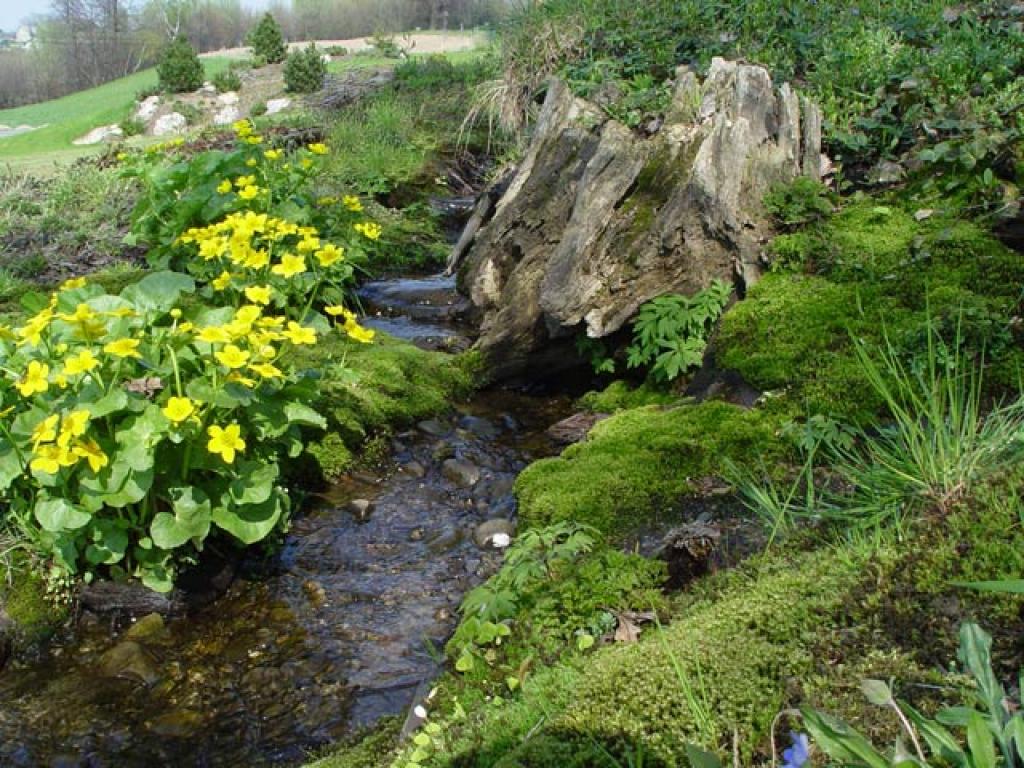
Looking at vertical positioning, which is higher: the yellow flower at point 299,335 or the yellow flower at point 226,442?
the yellow flower at point 299,335

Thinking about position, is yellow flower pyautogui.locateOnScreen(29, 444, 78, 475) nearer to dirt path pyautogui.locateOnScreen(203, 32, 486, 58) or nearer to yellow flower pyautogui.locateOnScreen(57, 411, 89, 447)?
yellow flower pyautogui.locateOnScreen(57, 411, 89, 447)

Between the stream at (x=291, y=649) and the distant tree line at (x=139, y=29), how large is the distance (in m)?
40.3

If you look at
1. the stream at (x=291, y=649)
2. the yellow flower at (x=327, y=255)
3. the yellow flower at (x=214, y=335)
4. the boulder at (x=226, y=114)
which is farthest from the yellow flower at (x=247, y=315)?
the boulder at (x=226, y=114)

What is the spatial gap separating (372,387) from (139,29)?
49.9 meters

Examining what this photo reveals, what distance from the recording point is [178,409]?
3266 mm

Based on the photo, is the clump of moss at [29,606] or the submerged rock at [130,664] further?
the clump of moss at [29,606]

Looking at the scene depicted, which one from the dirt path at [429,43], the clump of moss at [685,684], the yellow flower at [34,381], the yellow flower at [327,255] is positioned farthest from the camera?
the dirt path at [429,43]

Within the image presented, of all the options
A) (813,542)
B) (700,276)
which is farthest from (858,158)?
(813,542)

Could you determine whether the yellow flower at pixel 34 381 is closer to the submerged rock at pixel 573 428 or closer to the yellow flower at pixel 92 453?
the yellow flower at pixel 92 453

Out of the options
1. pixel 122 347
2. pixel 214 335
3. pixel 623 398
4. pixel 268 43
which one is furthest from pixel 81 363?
pixel 268 43

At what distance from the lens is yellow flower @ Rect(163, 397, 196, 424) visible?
324 centimetres

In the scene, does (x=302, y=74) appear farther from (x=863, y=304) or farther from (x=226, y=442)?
(x=226, y=442)

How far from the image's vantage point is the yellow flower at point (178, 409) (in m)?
3.24

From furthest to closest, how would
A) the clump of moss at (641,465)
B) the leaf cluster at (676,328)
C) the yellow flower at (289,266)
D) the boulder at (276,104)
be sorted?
the boulder at (276,104) < the leaf cluster at (676,328) < the yellow flower at (289,266) < the clump of moss at (641,465)
